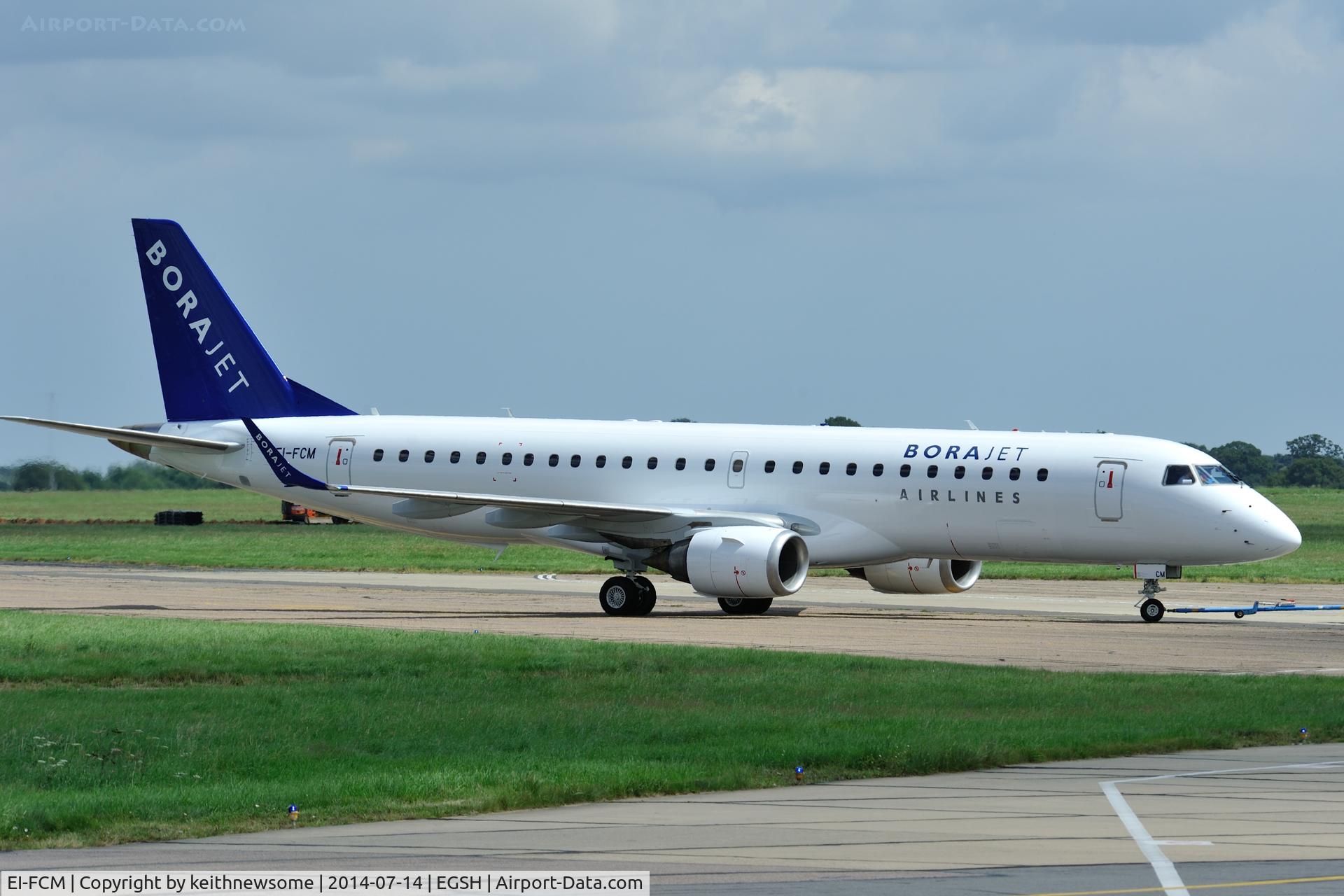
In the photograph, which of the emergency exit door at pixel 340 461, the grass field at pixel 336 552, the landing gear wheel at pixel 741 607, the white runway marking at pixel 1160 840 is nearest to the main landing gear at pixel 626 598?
the landing gear wheel at pixel 741 607

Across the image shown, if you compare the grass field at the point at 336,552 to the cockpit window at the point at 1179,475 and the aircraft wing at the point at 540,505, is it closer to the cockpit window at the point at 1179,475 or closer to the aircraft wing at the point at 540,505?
the cockpit window at the point at 1179,475

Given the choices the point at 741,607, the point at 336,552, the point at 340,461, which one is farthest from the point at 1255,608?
the point at 336,552

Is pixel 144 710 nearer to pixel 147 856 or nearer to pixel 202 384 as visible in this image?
pixel 147 856

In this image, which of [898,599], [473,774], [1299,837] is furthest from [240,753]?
[898,599]

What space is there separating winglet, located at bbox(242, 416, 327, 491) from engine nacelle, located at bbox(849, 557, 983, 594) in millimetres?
10584

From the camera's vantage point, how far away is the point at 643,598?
35.9 m

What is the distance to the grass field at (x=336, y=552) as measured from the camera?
51344 millimetres

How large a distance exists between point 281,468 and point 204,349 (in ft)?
23.1

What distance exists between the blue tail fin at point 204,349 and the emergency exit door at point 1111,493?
17.4 m

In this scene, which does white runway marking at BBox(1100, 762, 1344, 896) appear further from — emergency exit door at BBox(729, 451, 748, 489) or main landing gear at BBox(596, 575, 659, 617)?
emergency exit door at BBox(729, 451, 748, 489)

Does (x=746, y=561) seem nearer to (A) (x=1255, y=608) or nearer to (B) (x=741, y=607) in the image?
(B) (x=741, y=607)

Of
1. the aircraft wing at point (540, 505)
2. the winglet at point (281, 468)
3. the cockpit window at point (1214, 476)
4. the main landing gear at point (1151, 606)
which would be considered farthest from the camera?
the winglet at point (281, 468)

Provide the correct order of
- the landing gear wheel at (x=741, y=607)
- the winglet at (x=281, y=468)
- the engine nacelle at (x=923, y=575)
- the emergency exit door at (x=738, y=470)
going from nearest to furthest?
the landing gear wheel at (x=741, y=607)
the winglet at (x=281, y=468)
the emergency exit door at (x=738, y=470)
the engine nacelle at (x=923, y=575)

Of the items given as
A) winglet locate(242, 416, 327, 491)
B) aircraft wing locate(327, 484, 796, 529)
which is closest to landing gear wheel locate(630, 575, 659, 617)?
Answer: aircraft wing locate(327, 484, 796, 529)
